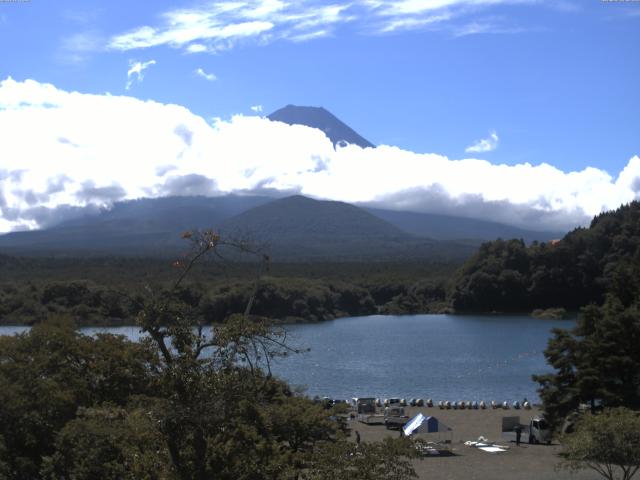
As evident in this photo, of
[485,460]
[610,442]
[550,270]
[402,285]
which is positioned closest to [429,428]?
[485,460]

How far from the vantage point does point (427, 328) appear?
6788 centimetres

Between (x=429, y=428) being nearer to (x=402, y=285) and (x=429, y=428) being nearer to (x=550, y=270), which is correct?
(x=550, y=270)

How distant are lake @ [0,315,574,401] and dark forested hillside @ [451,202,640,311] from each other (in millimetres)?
5681

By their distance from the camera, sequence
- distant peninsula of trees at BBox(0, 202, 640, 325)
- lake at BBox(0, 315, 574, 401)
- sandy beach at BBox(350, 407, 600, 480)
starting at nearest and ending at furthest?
sandy beach at BBox(350, 407, 600, 480), lake at BBox(0, 315, 574, 401), distant peninsula of trees at BBox(0, 202, 640, 325)

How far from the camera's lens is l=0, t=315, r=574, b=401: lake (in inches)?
1474

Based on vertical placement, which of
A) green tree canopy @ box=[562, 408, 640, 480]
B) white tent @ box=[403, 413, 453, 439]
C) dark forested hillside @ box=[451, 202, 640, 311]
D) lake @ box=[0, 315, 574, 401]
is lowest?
lake @ box=[0, 315, 574, 401]

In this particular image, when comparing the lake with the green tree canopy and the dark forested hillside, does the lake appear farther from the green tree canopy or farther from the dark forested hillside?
the green tree canopy

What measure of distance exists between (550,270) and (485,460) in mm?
59971

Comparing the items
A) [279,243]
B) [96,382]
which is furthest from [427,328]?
[279,243]

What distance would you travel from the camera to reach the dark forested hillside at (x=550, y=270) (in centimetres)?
7719

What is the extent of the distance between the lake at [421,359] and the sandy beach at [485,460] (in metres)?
4.84

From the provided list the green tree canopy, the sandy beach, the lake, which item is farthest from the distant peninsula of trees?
the green tree canopy

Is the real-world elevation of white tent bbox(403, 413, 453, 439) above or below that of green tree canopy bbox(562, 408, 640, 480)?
below

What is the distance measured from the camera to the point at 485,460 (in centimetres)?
Result: 2012
